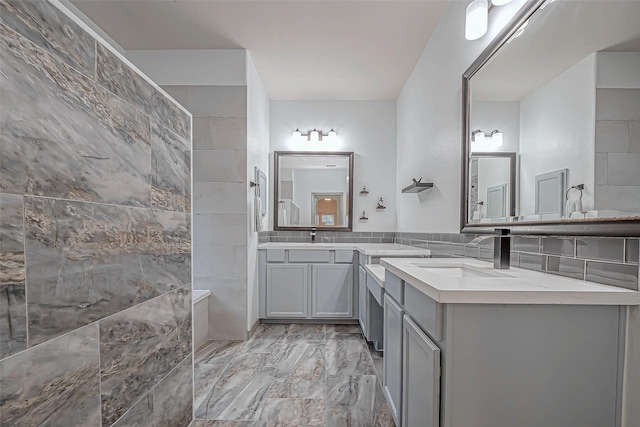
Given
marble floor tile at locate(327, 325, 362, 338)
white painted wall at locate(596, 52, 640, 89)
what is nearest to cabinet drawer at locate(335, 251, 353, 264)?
marble floor tile at locate(327, 325, 362, 338)

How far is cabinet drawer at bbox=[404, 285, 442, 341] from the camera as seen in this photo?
3.32 ft

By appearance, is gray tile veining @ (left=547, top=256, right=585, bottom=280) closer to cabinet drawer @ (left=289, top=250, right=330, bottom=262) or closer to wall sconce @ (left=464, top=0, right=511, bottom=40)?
wall sconce @ (left=464, top=0, right=511, bottom=40)

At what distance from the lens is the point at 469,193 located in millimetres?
1929

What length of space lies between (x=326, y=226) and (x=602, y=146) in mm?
2976

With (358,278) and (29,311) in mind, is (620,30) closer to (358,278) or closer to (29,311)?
(29,311)

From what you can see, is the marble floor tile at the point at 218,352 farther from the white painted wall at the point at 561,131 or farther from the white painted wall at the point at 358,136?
the white painted wall at the point at 561,131

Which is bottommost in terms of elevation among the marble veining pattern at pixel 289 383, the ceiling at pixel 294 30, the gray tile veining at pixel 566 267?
the marble veining pattern at pixel 289 383

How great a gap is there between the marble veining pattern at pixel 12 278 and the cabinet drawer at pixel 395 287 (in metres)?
1.32

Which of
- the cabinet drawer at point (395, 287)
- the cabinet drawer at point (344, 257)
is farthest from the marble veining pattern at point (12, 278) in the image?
the cabinet drawer at point (344, 257)

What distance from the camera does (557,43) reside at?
121cm

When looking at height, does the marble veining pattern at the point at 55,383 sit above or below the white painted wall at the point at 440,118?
below

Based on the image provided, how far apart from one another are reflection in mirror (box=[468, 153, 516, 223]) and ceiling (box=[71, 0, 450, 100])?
1261 mm

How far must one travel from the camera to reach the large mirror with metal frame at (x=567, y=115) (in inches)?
37.7

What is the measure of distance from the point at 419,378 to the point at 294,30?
2550 mm
